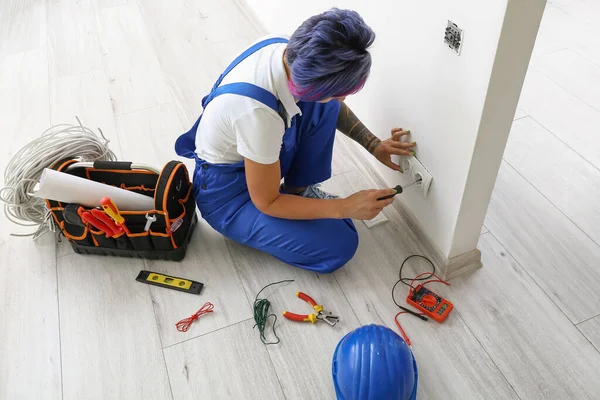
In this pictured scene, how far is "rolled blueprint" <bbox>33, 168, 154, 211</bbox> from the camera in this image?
1.37 m

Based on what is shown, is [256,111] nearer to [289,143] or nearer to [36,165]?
[289,143]

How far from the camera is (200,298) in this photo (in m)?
1.46

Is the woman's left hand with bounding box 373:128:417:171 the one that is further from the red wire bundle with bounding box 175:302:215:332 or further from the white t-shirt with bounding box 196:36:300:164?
the red wire bundle with bounding box 175:302:215:332

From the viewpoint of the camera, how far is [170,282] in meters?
1.49

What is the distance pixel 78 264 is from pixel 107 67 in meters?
1.12

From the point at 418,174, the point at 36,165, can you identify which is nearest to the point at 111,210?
the point at 36,165

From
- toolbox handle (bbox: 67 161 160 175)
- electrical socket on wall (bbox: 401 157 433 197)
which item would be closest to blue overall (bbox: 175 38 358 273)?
toolbox handle (bbox: 67 161 160 175)

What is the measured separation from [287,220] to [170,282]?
39cm

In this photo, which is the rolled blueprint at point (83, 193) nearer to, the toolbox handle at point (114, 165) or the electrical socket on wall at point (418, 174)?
the toolbox handle at point (114, 165)

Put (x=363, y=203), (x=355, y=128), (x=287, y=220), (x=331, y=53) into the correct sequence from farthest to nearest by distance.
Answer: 1. (x=355, y=128)
2. (x=287, y=220)
3. (x=363, y=203)
4. (x=331, y=53)

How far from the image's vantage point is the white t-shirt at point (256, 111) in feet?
3.87

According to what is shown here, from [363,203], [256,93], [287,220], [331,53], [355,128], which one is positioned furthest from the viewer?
[355,128]

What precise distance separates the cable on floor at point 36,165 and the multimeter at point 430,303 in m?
1.05

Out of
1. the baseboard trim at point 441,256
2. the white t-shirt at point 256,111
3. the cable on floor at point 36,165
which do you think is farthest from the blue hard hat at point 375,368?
the cable on floor at point 36,165
